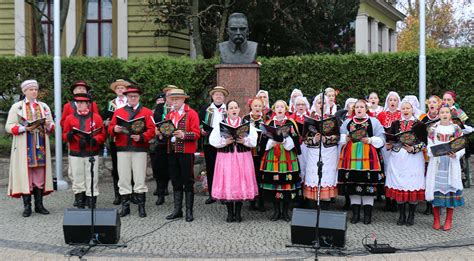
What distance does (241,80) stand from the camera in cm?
980

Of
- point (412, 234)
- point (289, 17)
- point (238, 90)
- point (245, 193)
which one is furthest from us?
point (289, 17)

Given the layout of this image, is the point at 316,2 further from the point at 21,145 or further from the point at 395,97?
the point at 21,145

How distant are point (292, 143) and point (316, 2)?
1234 cm

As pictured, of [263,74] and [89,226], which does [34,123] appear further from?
[263,74]

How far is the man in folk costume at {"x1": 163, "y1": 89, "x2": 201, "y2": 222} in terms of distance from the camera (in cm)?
777

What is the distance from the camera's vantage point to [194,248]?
21.0 ft

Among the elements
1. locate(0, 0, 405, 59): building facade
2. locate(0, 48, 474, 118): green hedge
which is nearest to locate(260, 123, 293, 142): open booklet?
locate(0, 48, 474, 118): green hedge

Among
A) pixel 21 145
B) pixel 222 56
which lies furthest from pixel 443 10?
pixel 21 145

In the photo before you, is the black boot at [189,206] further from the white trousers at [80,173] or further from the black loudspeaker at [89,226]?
the black loudspeaker at [89,226]

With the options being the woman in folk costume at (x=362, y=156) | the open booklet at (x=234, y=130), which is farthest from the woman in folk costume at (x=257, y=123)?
the woman in folk costume at (x=362, y=156)

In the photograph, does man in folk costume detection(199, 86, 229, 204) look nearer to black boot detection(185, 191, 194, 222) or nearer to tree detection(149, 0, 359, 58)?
black boot detection(185, 191, 194, 222)

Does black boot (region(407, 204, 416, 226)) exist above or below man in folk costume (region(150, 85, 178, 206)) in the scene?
below

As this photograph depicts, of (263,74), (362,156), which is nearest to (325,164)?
(362,156)

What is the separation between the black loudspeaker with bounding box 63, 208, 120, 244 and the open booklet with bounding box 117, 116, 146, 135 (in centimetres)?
172
